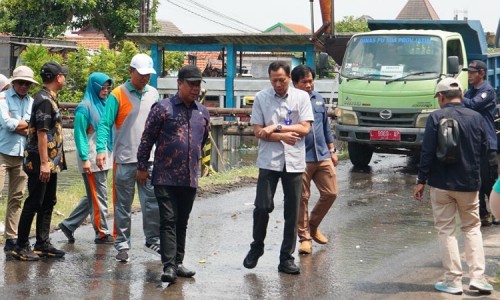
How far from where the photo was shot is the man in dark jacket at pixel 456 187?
24.3 feet

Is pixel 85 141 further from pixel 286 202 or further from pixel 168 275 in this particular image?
pixel 286 202

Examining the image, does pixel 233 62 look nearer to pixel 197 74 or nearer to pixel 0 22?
pixel 0 22

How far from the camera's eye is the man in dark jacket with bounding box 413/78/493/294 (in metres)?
7.41

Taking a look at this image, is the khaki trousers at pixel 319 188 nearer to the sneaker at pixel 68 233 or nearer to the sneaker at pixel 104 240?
the sneaker at pixel 104 240

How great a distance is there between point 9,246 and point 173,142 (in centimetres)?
225

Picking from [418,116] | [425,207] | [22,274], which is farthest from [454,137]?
[418,116]

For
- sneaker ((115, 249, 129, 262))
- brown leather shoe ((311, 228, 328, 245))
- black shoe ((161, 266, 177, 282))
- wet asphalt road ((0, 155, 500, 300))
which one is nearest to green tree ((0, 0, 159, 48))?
wet asphalt road ((0, 155, 500, 300))

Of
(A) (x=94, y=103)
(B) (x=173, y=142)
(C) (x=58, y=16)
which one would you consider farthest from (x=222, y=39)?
(B) (x=173, y=142)

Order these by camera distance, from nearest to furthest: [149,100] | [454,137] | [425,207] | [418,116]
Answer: [454,137], [149,100], [425,207], [418,116]

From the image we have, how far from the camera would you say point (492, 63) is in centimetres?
1869

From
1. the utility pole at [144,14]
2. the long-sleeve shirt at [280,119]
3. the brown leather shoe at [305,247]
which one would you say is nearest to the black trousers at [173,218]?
the long-sleeve shirt at [280,119]

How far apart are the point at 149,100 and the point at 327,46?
42.2ft

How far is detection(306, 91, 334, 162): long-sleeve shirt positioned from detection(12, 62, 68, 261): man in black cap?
240 cm

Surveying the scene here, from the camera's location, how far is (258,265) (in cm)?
848
